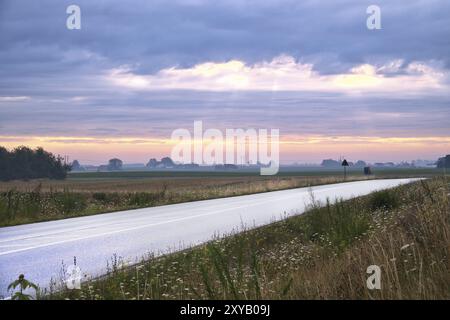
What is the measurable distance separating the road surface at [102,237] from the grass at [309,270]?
113 cm

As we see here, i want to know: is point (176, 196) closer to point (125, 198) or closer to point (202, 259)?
point (125, 198)

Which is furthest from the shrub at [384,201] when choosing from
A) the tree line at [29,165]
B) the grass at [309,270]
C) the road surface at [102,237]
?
the tree line at [29,165]

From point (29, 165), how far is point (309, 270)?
139741mm

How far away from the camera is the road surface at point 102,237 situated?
1173 cm

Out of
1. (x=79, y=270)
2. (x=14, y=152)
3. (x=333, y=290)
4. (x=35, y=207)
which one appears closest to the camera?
(x=333, y=290)

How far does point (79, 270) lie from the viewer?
36.3ft

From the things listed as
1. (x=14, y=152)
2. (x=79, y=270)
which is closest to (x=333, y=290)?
(x=79, y=270)

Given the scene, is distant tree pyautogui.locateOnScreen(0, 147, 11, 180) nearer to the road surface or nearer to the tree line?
the tree line

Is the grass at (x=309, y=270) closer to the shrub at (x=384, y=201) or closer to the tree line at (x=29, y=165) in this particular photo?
the shrub at (x=384, y=201)

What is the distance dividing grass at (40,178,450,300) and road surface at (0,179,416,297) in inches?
44.6
